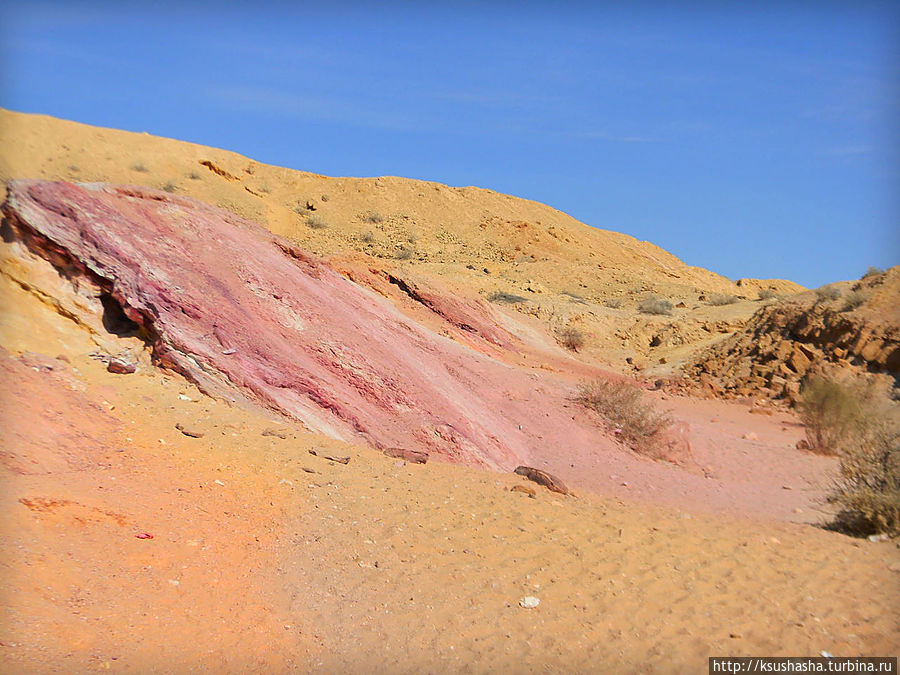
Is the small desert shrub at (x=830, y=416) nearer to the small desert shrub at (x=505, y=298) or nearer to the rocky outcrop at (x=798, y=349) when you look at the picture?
the rocky outcrop at (x=798, y=349)

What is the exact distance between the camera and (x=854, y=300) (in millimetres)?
19156

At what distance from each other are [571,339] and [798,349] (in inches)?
264

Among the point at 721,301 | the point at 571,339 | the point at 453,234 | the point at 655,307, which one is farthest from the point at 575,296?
the point at 453,234

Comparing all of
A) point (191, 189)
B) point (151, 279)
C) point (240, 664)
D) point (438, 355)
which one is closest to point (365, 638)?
point (240, 664)

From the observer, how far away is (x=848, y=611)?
5.55m

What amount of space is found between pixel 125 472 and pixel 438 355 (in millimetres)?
6802

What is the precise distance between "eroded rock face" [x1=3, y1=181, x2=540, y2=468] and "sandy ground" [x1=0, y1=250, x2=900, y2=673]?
52cm

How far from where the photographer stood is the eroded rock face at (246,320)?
24.5 ft

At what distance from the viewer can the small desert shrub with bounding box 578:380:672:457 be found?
1198cm

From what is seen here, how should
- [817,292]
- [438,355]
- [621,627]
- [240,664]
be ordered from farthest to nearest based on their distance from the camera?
[817,292] < [438,355] < [621,627] < [240,664]

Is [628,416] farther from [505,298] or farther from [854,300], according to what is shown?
[505,298]

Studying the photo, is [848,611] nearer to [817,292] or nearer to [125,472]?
[125,472]

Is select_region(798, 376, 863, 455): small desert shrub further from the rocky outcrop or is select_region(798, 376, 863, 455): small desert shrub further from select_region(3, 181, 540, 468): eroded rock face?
select_region(3, 181, 540, 468): eroded rock face

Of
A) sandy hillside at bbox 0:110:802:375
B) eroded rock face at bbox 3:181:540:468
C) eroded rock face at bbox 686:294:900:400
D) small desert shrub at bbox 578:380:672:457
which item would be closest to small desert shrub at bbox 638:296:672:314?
sandy hillside at bbox 0:110:802:375
